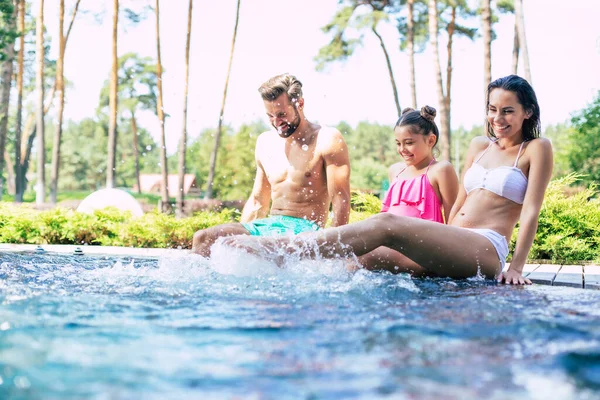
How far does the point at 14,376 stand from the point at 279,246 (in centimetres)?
206

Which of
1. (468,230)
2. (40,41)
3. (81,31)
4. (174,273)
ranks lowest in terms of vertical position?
(174,273)

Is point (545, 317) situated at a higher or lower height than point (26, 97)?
lower

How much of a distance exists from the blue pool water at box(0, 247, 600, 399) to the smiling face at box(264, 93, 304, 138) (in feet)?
4.23

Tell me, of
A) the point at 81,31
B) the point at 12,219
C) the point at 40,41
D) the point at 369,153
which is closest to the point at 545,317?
the point at 12,219

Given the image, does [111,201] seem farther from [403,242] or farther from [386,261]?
[403,242]

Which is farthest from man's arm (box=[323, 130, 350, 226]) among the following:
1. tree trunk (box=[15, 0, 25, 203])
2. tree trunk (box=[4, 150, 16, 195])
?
tree trunk (box=[4, 150, 16, 195])

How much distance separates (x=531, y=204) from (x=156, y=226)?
647cm

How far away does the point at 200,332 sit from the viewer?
2.51 metres

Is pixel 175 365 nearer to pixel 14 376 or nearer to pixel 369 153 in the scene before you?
pixel 14 376

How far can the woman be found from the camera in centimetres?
372

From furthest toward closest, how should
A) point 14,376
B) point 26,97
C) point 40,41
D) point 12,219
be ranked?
point 26,97
point 40,41
point 12,219
point 14,376

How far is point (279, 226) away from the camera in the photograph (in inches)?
186

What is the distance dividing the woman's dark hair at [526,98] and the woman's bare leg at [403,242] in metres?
0.84

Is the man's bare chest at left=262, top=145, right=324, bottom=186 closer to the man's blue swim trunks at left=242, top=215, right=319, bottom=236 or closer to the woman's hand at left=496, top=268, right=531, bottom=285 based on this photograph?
the man's blue swim trunks at left=242, top=215, right=319, bottom=236
